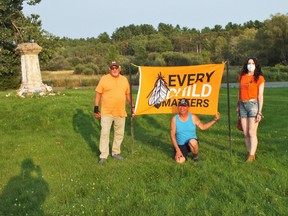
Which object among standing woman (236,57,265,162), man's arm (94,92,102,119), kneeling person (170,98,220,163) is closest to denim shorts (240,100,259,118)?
standing woman (236,57,265,162)

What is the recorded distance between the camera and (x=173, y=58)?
211 feet

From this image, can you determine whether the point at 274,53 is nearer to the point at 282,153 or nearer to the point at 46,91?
the point at 46,91

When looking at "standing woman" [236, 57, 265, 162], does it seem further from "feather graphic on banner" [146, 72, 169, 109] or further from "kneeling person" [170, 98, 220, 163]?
"feather graphic on banner" [146, 72, 169, 109]

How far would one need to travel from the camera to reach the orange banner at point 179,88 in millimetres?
7863

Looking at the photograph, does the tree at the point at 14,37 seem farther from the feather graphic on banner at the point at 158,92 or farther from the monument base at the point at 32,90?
the feather graphic on banner at the point at 158,92

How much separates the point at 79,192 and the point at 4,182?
5.63ft

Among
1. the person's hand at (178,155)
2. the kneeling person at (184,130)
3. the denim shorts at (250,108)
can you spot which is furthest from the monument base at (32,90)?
the denim shorts at (250,108)

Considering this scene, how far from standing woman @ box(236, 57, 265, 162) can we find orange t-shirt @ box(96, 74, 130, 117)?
7.99 ft

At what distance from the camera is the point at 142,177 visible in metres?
6.62

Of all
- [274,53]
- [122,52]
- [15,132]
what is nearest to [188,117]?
[15,132]

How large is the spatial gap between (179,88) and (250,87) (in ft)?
5.14

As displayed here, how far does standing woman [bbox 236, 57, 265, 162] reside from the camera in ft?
23.1

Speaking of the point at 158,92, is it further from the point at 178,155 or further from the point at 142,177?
the point at 142,177

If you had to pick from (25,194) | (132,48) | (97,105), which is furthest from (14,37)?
(132,48)
